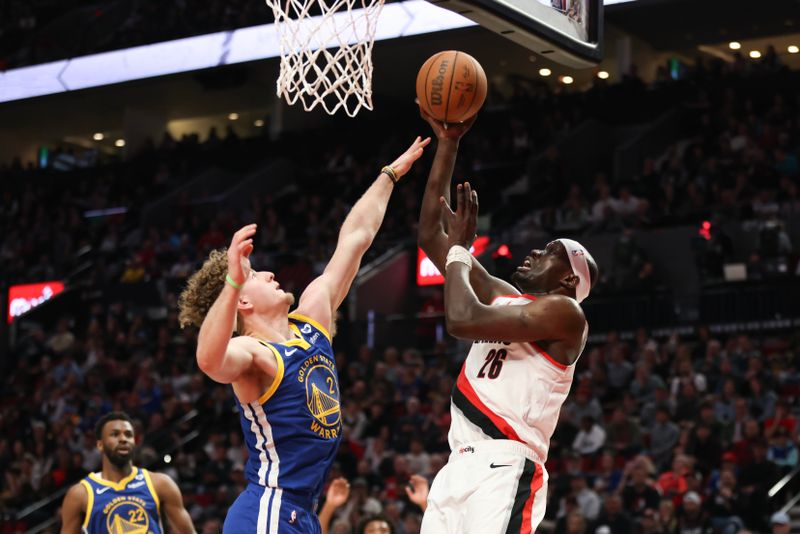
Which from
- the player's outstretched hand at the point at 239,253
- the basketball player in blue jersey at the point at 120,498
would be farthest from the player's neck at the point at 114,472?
the player's outstretched hand at the point at 239,253

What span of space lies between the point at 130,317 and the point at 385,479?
8273mm

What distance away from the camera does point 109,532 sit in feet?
23.4

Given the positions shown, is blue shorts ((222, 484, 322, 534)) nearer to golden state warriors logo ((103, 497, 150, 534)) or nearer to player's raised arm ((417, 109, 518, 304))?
player's raised arm ((417, 109, 518, 304))

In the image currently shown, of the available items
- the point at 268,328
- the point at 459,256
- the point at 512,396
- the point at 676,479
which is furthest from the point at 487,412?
the point at 676,479

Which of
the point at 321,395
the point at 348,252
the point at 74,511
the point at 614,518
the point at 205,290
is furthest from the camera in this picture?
the point at 614,518

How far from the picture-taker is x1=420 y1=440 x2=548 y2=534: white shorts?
15.5 feet

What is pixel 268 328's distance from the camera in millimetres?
4980

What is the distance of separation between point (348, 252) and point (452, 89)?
2.78 ft

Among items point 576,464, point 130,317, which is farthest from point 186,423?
point 576,464

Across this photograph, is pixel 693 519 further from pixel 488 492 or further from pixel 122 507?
pixel 488 492

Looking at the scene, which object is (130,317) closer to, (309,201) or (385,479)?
(309,201)

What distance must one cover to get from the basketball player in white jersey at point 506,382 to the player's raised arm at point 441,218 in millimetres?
280

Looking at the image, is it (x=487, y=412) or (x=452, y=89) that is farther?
(x=452, y=89)

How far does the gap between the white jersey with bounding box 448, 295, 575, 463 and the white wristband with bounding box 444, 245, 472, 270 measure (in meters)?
0.20
